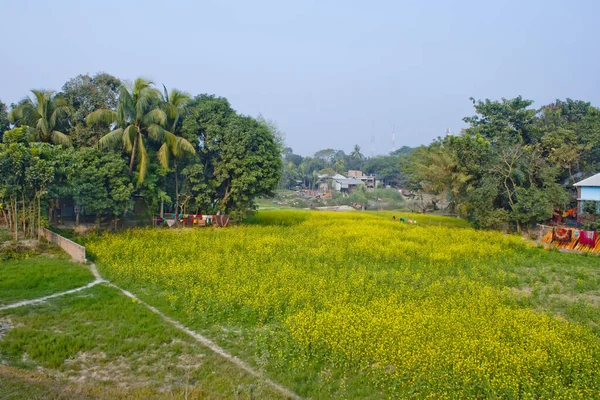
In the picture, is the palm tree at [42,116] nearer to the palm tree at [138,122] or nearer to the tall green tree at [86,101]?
the tall green tree at [86,101]

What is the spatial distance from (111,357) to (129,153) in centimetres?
1838

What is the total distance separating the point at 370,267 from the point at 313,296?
490 centimetres

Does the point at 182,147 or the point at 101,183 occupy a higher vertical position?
the point at 182,147

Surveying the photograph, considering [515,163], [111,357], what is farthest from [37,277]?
[515,163]

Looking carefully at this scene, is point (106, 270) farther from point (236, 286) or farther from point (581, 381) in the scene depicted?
point (581, 381)

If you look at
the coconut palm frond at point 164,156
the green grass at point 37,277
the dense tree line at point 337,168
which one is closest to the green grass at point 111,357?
the green grass at point 37,277

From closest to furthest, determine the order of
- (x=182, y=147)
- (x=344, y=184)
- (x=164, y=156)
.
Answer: (x=164, y=156)
(x=182, y=147)
(x=344, y=184)

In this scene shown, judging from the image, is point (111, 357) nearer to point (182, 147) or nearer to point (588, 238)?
point (182, 147)

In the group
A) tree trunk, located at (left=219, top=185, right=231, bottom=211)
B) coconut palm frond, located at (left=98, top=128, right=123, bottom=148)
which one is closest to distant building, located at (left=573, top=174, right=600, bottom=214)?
tree trunk, located at (left=219, top=185, right=231, bottom=211)

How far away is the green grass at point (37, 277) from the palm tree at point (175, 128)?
382 inches

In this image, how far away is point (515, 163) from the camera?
26.6 metres

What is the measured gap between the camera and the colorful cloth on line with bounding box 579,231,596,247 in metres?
19.3

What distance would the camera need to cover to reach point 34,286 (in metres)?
12.3

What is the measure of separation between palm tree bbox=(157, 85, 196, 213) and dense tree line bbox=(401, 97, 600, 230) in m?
17.2
